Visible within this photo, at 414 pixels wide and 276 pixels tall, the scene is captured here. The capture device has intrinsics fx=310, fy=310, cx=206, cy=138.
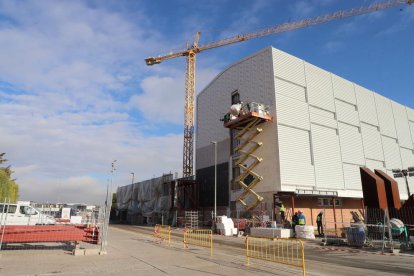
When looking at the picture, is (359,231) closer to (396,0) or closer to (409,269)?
(409,269)

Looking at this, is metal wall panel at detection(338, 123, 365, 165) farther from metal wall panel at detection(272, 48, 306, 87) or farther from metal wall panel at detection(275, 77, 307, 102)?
metal wall panel at detection(272, 48, 306, 87)

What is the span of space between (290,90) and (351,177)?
14090 mm

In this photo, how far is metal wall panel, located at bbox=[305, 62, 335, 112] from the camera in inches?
1539

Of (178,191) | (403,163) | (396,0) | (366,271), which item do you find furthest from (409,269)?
(396,0)

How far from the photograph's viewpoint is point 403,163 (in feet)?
165

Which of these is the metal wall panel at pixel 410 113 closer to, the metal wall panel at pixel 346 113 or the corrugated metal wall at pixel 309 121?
the corrugated metal wall at pixel 309 121

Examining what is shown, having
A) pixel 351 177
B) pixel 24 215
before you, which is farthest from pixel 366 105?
pixel 24 215

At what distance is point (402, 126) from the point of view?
53.7m

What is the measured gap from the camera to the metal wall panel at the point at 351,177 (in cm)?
3900

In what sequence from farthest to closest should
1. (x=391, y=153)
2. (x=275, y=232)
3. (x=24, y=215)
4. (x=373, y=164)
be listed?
1. (x=391, y=153)
2. (x=373, y=164)
3. (x=275, y=232)
4. (x=24, y=215)

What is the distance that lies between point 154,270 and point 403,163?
53029mm

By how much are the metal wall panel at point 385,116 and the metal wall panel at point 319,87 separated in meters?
13.0

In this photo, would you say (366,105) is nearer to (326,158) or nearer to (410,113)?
(326,158)

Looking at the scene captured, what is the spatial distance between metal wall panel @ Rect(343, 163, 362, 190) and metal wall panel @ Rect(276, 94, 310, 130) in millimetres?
8411
